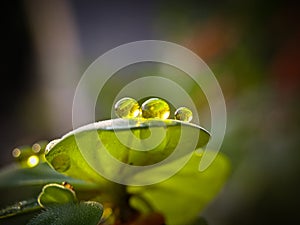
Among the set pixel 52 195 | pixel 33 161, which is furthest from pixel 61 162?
pixel 33 161

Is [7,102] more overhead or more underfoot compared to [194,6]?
more underfoot

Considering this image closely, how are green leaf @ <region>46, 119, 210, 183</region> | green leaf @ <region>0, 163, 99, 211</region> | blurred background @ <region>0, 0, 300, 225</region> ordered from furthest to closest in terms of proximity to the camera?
blurred background @ <region>0, 0, 300, 225</region>
green leaf @ <region>0, 163, 99, 211</region>
green leaf @ <region>46, 119, 210, 183</region>

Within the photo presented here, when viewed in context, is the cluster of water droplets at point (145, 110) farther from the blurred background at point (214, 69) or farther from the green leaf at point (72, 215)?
the blurred background at point (214, 69)

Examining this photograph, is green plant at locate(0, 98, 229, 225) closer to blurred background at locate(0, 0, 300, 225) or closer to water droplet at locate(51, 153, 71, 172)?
water droplet at locate(51, 153, 71, 172)

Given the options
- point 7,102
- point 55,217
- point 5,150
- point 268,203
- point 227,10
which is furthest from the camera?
point 7,102

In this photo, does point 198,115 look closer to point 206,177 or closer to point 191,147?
point 206,177

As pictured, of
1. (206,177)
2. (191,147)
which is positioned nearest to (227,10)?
(206,177)

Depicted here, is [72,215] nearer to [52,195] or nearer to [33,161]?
[52,195]

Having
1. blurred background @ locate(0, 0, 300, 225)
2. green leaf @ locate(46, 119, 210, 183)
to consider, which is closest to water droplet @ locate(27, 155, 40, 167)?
green leaf @ locate(46, 119, 210, 183)
